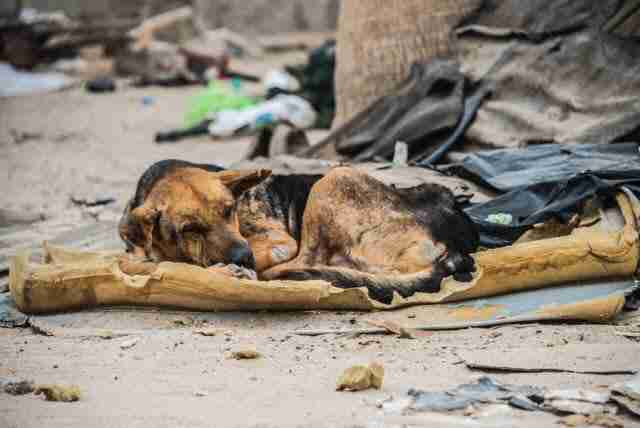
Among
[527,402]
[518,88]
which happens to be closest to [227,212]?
[527,402]

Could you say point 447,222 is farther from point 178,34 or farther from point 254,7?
point 254,7

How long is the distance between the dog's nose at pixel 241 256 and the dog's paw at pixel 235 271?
0.08 feet

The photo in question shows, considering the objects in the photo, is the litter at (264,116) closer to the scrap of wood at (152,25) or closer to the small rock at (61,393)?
the scrap of wood at (152,25)

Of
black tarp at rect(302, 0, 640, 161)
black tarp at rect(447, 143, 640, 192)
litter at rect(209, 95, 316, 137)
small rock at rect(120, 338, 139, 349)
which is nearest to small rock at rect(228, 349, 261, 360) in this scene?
small rock at rect(120, 338, 139, 349)

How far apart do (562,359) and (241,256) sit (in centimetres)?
179

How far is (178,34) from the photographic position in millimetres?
17312

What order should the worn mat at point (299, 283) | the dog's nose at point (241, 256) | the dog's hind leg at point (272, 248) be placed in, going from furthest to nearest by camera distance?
the dog's hind leg at point (272, 248) → the dog's nose at point (241, 256) → the worn mat at point (299, 283)

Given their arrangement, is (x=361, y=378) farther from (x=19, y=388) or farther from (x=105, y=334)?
(x=105, y=334)

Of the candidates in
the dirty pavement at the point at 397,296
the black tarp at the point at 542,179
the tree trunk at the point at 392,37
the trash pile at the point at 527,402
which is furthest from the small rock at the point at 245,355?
the tree trunk at the point at 392,37

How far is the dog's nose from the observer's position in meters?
5.40

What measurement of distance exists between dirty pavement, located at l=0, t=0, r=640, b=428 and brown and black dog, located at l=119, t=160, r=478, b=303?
15 cm

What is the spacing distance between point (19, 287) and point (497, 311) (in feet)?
8.26

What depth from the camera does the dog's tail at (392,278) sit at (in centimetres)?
532

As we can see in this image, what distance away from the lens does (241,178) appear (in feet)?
18.6
